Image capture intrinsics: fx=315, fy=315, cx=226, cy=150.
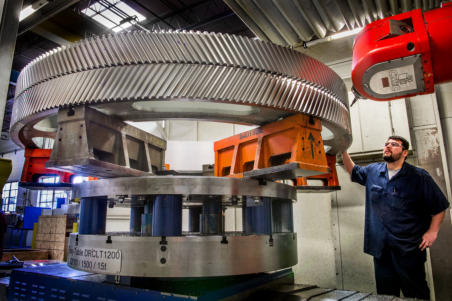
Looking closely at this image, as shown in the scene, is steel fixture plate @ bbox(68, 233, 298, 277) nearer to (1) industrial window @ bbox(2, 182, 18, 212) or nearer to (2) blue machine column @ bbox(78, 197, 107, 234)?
(2) blue machine column @ bbox(78, 197, 107, 234)

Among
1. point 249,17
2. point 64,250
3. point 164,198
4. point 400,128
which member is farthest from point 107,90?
point 64,250

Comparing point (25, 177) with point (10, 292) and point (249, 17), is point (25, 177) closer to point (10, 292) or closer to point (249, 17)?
point (10, 292)

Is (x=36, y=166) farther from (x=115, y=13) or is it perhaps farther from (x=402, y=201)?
(x=115, y=13)

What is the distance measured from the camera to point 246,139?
2086 millimetres

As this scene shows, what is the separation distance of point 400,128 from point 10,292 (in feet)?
12.9

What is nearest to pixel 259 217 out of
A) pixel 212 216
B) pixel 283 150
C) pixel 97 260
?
pixel 212 216

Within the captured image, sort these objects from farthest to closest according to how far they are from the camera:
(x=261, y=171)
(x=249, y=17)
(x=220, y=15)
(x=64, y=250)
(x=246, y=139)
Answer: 1. (x=220, y=15)
2. (x=64, y=250)
3. (x=249, y=17)
4. (x=246, y=139)
5. (x=261, y=171)

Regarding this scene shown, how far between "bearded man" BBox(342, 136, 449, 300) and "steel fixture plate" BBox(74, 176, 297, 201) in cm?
→ 140

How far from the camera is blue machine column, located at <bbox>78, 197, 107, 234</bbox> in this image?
1.76 metres

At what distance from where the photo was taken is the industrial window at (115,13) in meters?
7.66

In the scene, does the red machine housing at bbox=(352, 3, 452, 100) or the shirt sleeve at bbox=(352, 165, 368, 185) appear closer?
the red machine housing at bbox=(352, 3, 452, 100)

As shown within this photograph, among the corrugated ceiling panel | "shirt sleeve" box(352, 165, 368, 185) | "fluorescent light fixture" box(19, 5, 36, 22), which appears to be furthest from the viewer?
"fluorescent light fixture" box(19, 5, 36, 22)

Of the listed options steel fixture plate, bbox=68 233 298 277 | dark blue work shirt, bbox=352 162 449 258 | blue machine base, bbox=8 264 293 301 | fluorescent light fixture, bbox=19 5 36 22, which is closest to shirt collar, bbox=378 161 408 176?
dark blue work shirt, bbox=352 162 449 258

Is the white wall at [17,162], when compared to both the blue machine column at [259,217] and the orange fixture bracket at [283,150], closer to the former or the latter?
the orange fixture bracket at [283,150]
